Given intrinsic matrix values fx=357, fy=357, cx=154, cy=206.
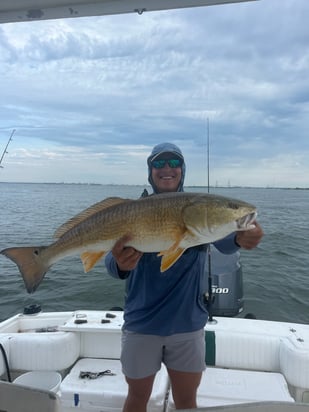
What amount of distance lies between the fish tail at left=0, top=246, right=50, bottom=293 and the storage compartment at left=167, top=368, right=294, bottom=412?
192cm

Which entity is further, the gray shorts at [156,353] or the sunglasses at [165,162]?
the sunglasses at [165,162]

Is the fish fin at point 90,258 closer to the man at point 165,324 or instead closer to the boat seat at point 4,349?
the man at point 165,324

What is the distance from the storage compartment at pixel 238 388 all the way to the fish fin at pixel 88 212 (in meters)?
2.07

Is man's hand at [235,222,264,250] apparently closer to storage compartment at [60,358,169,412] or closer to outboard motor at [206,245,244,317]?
storage compartment at [60,358,169,412]

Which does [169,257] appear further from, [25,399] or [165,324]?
[25,399]

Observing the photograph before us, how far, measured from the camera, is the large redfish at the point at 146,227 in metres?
2.43

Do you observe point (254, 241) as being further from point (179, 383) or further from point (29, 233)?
point (29, 233)

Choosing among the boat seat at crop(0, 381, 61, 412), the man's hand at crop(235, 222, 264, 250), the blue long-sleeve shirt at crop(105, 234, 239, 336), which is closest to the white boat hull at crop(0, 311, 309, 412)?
the blue long-sleeve shirt at crop(105, 234, 239, 336)

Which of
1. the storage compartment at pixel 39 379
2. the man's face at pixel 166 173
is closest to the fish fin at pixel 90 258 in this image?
the man's face at pixel 166 173

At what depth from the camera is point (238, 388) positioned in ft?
12.6

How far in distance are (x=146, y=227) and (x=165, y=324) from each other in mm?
866

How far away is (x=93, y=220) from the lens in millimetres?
2676

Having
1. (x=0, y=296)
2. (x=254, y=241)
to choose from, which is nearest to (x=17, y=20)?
(x=254, y=241)

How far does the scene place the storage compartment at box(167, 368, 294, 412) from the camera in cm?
366
